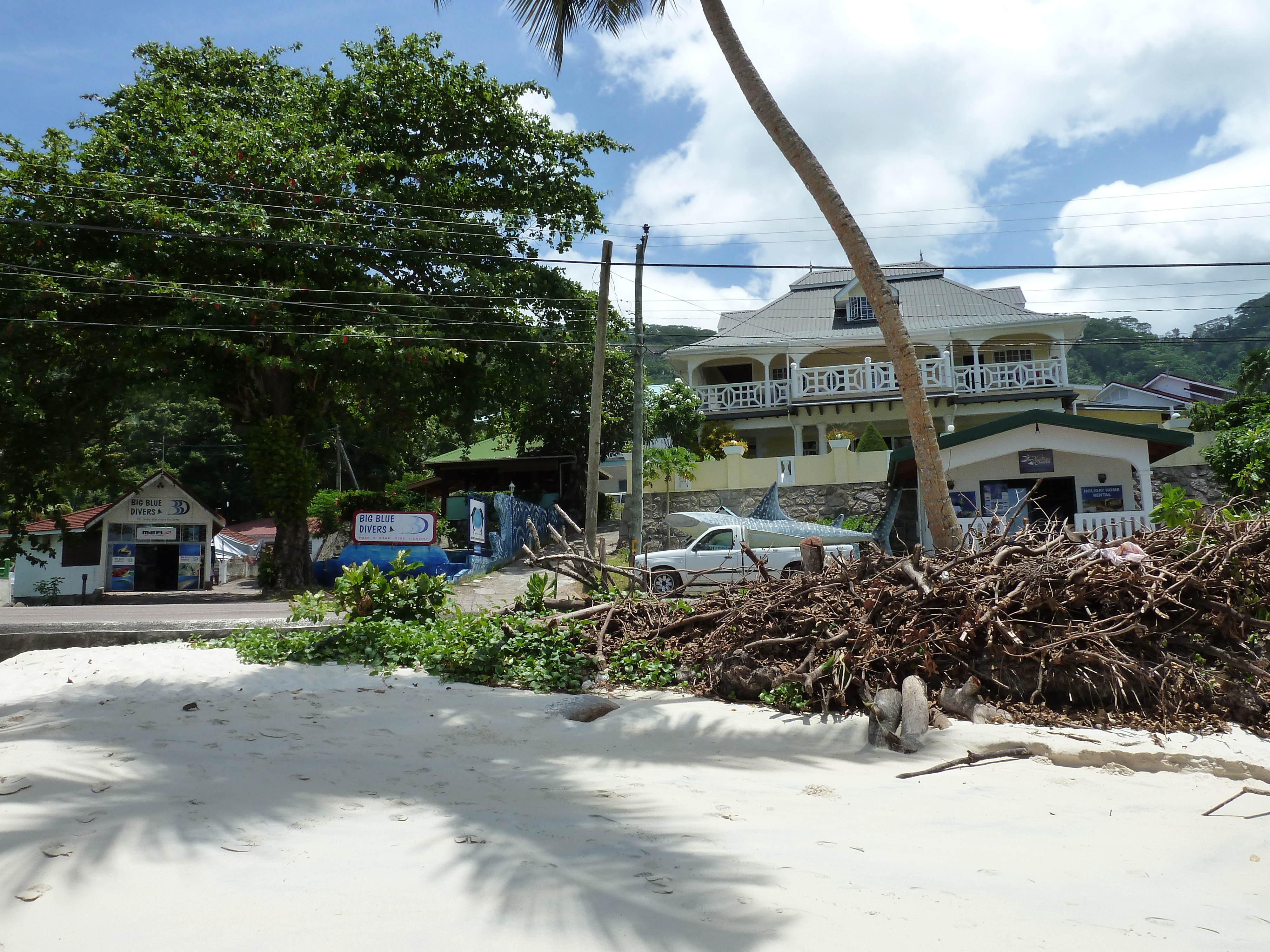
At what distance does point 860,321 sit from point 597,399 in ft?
60.5

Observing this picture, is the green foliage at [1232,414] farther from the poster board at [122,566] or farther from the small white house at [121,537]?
the poster board at [122,566]

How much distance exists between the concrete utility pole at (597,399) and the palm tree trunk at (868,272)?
6.72 m

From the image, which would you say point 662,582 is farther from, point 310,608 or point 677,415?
point 677,415

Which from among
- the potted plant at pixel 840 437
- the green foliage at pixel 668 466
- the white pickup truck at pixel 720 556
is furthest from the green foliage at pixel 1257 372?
the white pickup truck at pixel 720 556

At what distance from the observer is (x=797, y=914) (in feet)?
10.6

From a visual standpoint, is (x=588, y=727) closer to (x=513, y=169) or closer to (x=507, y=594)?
(x=507, y=594)

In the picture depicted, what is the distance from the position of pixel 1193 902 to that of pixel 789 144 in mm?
8368

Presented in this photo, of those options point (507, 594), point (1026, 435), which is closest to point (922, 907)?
point (1026, 435)

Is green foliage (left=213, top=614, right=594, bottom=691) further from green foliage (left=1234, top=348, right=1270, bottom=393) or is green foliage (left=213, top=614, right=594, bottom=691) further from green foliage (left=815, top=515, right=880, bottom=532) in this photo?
green foliage (left=1234, top=348, right=1270, bottom=393)

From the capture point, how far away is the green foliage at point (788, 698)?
6918mm

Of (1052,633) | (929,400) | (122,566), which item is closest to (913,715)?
(1052,633)

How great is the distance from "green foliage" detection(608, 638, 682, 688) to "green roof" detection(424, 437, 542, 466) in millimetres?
26525

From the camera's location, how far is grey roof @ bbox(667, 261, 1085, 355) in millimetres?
30328

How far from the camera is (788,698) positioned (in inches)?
276
